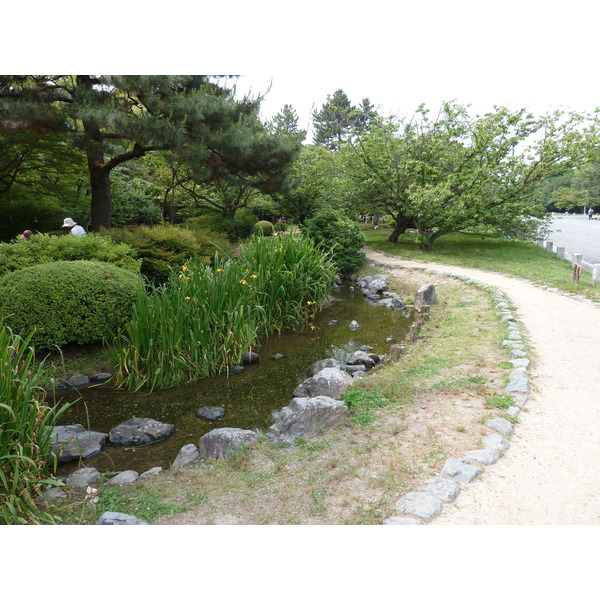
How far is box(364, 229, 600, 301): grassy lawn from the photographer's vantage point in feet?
23.1

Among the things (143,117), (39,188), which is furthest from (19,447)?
(39,188)

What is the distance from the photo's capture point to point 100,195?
24.8ft

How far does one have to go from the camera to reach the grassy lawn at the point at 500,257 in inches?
277

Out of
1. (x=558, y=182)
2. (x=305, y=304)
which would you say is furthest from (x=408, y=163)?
(x=558, y=182)

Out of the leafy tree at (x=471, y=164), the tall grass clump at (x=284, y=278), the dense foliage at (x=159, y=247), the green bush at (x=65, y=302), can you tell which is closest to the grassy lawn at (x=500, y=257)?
the leafy tree at (x=471, y=164)

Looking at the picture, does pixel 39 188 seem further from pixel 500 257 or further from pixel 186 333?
pixel 500 257

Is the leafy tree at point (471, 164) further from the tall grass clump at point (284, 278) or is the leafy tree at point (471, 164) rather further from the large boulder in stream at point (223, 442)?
the large boulder in stream at point (223, 442)

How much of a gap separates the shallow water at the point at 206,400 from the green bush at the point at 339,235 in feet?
13.0

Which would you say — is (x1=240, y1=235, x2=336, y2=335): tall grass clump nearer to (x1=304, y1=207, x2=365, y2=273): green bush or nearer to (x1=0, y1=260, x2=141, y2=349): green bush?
(x1=0, y1=260, x2=141, y2=349): green bush

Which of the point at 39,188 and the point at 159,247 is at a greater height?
the point at 39,188

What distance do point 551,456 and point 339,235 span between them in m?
7.20

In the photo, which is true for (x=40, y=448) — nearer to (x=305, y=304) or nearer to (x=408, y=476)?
(x=408, y=476)

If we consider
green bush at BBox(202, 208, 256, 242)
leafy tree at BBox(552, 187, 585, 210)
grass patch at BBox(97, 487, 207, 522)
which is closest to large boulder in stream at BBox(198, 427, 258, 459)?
grass patch at BBox(97, 487, 207, 522)

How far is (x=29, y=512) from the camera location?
186 cm
